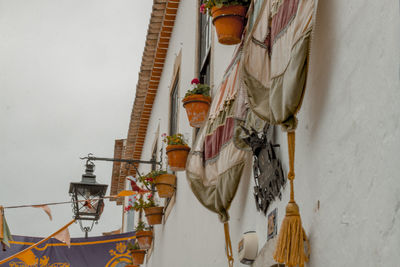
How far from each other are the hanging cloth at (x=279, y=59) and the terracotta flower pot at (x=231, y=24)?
2.66ft

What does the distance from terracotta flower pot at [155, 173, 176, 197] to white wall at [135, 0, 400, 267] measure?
452 centimetres

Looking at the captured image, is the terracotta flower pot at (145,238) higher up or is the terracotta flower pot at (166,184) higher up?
the terracotta flower pot at (166,184)

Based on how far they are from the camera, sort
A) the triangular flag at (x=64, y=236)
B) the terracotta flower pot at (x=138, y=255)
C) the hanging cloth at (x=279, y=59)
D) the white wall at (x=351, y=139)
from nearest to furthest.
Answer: the white wall at (x=351, y=139) → the hanging cloth at (x=279, y=59) → the triangular flag at (x=64, y=236) → the terracotta flower pot at (x=138, y=255)

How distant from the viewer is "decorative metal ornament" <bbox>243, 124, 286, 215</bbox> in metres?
3.66

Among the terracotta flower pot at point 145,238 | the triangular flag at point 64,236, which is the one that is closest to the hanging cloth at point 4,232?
the triangular flag at point 64,236

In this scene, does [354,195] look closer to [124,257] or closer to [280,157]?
[280,157]

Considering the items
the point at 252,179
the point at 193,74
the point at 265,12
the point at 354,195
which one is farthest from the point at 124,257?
the point at 354,195

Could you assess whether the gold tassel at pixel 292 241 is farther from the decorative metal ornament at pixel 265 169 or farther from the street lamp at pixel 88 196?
the street lamp at pixel 88 196

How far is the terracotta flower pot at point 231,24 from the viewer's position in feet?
15.8

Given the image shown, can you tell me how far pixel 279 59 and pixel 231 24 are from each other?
1.58m

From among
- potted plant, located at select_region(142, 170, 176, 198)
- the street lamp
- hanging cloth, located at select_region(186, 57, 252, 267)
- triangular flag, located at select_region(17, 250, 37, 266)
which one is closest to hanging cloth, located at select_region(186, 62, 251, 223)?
hanging cloth, located at select_region(186, 57, 252, 267)

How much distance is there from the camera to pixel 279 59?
10.8ft

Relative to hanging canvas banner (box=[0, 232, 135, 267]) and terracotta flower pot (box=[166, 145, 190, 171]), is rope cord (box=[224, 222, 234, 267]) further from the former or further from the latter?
hanging canvas banner (box=[0, 232, 135, 267])

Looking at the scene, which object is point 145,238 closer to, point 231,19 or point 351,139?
point 231,19
